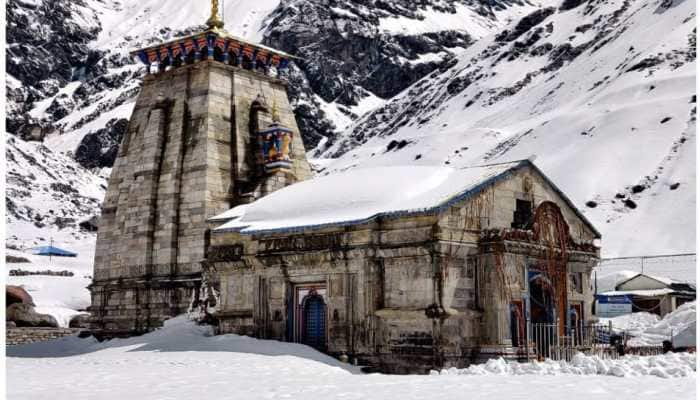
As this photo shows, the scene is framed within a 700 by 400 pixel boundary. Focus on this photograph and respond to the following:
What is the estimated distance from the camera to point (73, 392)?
1703 centimetres

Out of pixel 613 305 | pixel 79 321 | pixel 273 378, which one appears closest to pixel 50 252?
pixel 79 321

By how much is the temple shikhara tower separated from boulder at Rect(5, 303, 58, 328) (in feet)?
27.3

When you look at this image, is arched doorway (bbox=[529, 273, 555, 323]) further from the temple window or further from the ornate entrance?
the ornate entrance

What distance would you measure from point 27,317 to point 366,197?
71.7 feet

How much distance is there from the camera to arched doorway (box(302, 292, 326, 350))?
2497 cm

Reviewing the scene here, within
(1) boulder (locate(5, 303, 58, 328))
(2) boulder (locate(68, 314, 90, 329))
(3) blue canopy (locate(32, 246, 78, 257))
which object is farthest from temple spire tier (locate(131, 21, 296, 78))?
(3) blue canopy (locate(32, 246, 78, 257))

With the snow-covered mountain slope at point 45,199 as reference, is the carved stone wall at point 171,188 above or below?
below

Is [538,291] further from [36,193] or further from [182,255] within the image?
[36,193]

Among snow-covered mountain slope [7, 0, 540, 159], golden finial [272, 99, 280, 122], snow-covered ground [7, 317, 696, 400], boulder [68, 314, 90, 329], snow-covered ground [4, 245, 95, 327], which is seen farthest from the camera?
snow-covered mountain slope [7, 0, 540, 159]

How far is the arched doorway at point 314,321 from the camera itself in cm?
2497

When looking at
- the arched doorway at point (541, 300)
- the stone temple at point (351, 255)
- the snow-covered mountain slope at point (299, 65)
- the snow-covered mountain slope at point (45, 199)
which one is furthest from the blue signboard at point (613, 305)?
the snow-covered mountain slope at point (299, 65)

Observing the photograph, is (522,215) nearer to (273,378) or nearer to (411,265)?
(411,265)

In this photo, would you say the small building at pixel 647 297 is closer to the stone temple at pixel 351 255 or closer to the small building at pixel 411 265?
the stone temple at pixel 351 255

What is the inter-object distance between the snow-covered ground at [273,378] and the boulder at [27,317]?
16.1 m
